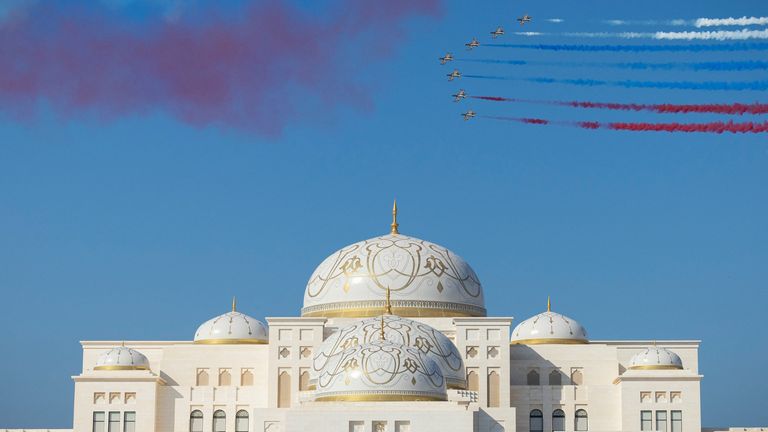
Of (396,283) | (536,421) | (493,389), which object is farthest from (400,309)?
(536,421)

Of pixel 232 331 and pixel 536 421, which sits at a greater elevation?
pixel 232 331

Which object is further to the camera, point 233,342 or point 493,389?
point 233,342

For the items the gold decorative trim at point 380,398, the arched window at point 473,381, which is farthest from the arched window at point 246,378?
the gold decorative trim at point 380,398

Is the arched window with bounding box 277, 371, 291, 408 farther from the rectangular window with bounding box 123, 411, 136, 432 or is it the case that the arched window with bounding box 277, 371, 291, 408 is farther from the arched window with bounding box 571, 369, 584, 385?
the arched window with bounding box 571, 369, 584, 385

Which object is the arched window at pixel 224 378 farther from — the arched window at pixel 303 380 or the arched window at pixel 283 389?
the arched window at pixel 303 380

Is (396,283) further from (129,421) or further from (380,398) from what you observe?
(380,398)

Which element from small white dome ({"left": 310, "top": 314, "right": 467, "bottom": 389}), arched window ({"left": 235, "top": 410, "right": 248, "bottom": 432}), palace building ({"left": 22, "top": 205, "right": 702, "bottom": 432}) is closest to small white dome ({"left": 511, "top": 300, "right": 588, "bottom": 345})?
palace building ({"left": 22, "top": 205, "right": 702, "bottom": 432})

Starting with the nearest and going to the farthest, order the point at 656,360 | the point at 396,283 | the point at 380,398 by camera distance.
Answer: the point at 380,398 → the point at 656,360 → the point at 396,283
